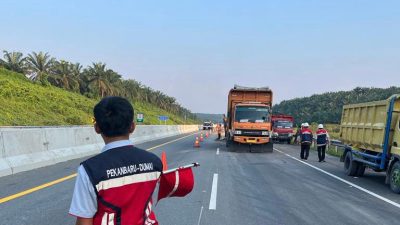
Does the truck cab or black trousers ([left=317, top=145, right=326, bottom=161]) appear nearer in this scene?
black trousers ([left=317, top=145, right=326, bottom=161])

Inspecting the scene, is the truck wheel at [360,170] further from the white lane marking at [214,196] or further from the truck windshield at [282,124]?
the truck windshield at [282,124]

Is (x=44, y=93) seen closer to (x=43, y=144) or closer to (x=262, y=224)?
(x=43, y=144)

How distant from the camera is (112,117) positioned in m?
2.71

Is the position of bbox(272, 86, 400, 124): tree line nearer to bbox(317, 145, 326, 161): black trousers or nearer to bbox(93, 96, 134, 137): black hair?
bbox(317, 145, 326, 161): black trousers

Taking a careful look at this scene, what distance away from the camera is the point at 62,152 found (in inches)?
631

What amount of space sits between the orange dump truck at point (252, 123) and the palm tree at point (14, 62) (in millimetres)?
51859

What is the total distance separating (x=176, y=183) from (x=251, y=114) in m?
22.1

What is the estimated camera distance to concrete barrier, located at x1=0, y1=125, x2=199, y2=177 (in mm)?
12156

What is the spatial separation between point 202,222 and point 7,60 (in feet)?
226

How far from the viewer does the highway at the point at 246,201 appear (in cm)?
744

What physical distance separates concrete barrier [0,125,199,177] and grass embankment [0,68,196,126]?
2759 cm

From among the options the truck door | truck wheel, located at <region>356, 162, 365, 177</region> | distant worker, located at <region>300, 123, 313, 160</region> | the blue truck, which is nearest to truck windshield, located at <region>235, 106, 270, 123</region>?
distant worker, located at <region>300, 123, 313, 160</region>

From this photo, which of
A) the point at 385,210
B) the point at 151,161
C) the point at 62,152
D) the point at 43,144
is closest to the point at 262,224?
the point at 385,210

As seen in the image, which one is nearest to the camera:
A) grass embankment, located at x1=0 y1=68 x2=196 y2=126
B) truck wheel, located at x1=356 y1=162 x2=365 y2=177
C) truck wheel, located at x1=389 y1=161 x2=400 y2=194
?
truck wheel, located at x1=389 y1=161 x2=400 y2=194
